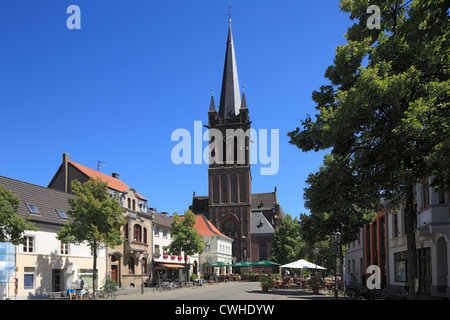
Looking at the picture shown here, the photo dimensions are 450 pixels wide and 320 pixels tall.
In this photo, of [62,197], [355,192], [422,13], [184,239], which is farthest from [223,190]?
[422,13]

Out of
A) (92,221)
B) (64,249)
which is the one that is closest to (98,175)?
(64,249)

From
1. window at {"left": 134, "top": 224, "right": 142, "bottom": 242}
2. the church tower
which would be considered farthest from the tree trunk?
the church tower

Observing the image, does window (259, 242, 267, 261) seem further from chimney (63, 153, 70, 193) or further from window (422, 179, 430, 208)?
window (422, 179, 430, 208)

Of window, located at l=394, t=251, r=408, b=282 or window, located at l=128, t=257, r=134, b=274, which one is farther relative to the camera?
window, located at l=128, t=257, r=134, b=274

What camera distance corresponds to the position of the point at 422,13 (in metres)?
8.33

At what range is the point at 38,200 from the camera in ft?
117

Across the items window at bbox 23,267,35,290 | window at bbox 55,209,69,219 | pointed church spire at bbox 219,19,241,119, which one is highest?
pointed church spire at bbox 219,19,241,119

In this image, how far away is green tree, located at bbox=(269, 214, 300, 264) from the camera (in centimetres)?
8938

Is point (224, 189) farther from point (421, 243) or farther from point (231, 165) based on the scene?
point (421, 243)

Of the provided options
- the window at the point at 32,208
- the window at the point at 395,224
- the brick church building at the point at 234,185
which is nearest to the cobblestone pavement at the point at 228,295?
the window at the point at 395,224

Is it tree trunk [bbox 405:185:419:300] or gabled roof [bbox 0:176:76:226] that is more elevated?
gabled roof [bbox 0:176:76:226]

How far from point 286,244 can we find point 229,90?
40090 mm
